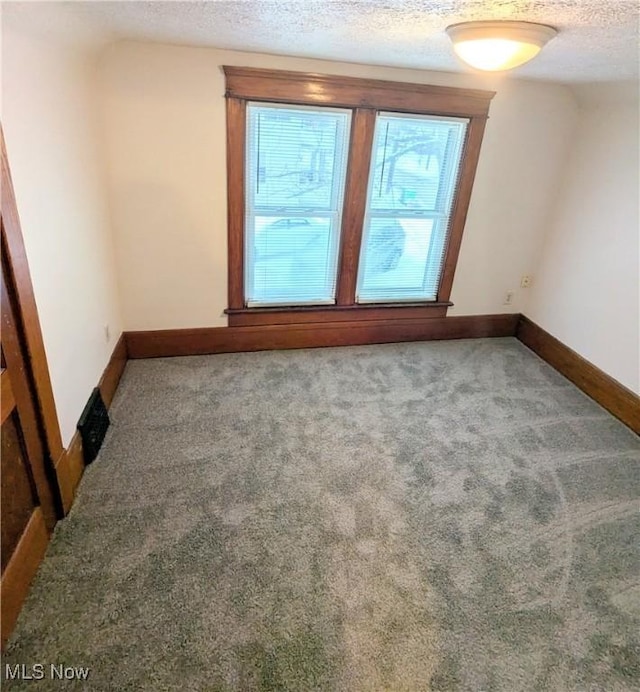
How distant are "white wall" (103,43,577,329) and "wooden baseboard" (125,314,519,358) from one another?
3.9 inches

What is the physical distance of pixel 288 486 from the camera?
7.09 feet

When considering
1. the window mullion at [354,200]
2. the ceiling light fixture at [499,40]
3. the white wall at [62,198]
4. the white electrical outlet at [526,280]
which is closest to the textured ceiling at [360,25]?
the ceiling light fixture at [499,40]

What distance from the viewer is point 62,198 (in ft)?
6.65

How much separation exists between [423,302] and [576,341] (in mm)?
1155

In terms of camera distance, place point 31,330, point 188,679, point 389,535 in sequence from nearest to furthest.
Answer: point 188,679 → point 31,330 → point 389,535

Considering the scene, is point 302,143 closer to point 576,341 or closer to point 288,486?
point 288,486

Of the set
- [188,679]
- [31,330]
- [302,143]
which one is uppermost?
[302,143]

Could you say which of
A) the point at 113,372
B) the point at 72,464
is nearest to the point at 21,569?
the point at 72,464

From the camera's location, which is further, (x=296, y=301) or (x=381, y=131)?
(x=296, y=301)

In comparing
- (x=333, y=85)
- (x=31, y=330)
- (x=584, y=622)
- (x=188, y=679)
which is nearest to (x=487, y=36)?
(x=333, y=85)

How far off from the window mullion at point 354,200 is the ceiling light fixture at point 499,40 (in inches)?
43.8

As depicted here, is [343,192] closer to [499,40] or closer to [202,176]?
[202,176]

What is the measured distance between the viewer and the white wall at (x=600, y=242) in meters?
2.86

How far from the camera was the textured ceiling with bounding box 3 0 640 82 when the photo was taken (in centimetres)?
148
